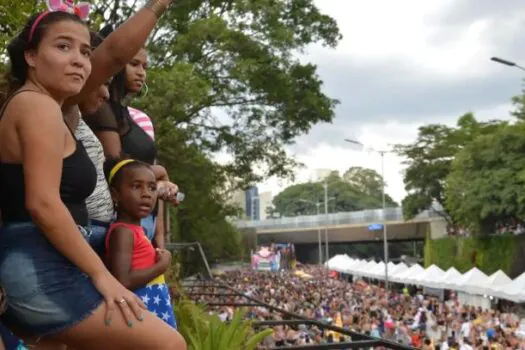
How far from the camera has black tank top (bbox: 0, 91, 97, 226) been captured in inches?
82.0

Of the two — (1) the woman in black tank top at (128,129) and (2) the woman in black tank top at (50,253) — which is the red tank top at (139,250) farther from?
(2) the woman in black tank top at (50,253)

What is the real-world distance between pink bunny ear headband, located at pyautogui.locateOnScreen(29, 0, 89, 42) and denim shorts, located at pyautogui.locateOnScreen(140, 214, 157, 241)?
860mm

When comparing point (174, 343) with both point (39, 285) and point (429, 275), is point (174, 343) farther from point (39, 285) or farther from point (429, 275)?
point (429, 275)

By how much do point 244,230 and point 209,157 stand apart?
246ft

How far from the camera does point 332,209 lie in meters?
128

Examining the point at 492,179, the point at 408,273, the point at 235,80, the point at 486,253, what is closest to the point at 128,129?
the point at 235,80

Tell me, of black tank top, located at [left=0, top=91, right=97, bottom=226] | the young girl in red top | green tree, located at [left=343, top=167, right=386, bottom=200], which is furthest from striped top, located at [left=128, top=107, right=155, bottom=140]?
green tree, located at [left=343, top=167, right=386, bottom=200]

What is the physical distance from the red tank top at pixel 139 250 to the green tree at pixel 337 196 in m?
115

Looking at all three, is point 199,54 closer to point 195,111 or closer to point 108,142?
point 195,111

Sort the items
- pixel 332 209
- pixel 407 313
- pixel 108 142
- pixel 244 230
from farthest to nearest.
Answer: pixel 332 209
pixel 244 230
pixel 407 313
pixel 108 142

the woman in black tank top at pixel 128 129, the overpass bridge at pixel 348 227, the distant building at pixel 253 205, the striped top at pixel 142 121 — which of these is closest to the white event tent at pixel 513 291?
the striped top at pixel 142 121

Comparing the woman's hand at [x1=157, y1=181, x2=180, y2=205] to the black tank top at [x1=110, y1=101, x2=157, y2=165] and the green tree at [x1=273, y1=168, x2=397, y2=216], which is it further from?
the green tree at [x1=273, y1=168, x2=397, y2=216]

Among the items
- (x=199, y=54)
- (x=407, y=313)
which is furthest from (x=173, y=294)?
(x=407, y=313)

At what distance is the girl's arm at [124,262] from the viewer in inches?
98.7
